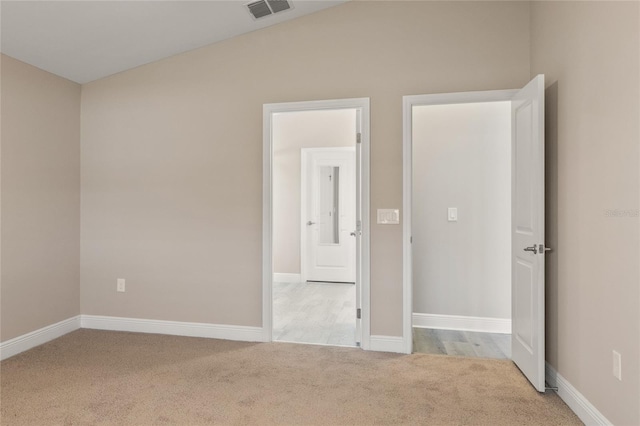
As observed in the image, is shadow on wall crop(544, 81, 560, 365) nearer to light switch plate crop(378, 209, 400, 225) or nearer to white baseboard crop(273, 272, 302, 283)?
light switch plate crop(378, 209, 400, 225)

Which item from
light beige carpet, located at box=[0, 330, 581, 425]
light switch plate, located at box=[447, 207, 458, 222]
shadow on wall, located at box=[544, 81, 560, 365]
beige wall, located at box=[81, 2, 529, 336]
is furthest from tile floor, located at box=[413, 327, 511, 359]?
light switch plate, located at box=[447, 207, 458, 222]

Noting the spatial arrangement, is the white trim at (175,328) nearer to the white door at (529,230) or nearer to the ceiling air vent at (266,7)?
the white door at (529,230)

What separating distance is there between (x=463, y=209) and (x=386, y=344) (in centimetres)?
159

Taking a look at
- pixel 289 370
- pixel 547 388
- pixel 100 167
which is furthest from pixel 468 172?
pixel 100 167

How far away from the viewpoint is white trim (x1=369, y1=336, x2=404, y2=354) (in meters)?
3.10

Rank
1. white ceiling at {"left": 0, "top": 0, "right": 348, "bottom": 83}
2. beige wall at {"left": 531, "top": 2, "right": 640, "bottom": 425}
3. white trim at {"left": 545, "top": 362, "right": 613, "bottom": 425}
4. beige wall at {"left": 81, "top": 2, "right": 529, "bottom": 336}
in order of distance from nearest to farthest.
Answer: beige wall at {"left": 531, "top": 2, "right": 640, "bottom": 425} → white trim at {"left": 545, "top": 362, "right": 613, "bottom": 425} → white ceiling at {"left": 0, "top": 0, "right": 348, "bottom": 83} → beige wall at {"left": 81, "top": 2, "right": 529, "bottom": 336}

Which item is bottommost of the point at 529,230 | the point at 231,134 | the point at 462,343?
the point at 462,343

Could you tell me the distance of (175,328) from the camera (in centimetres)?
353

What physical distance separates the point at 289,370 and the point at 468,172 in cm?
253

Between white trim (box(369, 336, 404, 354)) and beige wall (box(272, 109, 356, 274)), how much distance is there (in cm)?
305

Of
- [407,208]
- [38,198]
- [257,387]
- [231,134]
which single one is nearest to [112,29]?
[231,134]

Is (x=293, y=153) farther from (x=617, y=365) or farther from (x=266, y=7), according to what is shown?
(x=617, y=365)

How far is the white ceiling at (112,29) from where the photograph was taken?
2.62m

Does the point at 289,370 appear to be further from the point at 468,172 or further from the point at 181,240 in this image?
the point at 468,172
